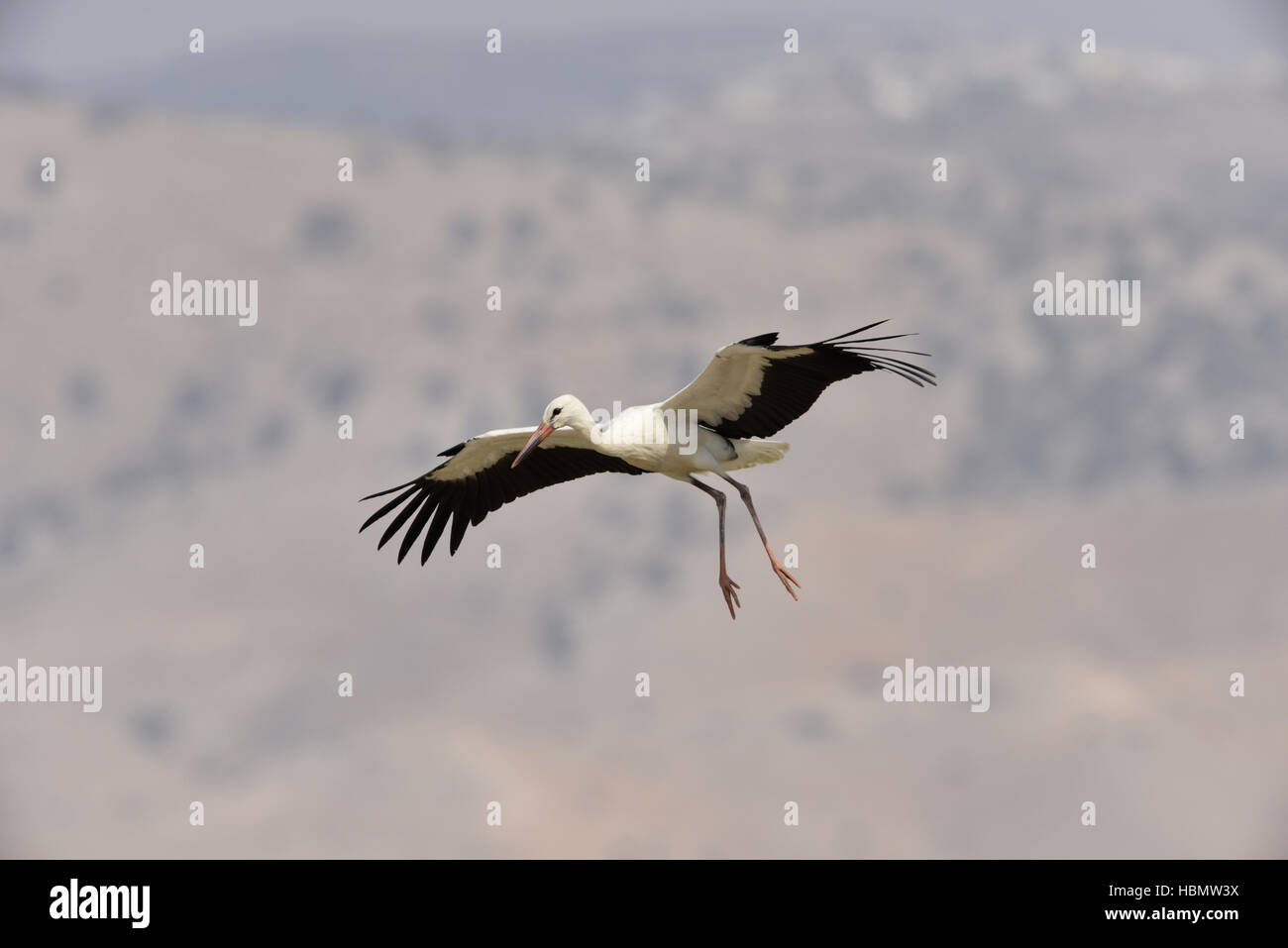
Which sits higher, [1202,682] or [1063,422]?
[1063,422]

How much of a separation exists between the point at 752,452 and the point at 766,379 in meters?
0.91

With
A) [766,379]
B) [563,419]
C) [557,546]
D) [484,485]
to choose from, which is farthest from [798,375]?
[557,546]

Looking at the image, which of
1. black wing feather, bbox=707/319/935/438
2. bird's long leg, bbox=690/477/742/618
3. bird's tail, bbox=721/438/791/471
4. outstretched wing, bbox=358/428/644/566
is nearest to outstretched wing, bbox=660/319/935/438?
black wing feather, bbox=707/319/935/438

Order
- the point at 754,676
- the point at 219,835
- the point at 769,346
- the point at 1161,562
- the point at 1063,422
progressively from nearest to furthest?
the point at 769,346
the point at 219,835
the point at 754,676
the point at 1161,562
the point at 1063,422

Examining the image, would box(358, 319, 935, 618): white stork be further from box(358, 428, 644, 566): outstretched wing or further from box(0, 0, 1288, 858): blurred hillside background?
box(0, 0, 1288, 858): blurred hillside background

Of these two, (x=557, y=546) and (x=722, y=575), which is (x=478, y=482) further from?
(x=557, y=546)

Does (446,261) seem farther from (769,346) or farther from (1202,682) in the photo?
(769,346)

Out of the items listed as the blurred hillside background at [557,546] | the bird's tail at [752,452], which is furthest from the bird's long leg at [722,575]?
the blurred hillside background at [557,546]

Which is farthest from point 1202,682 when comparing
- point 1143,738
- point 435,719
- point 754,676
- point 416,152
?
point 416,152

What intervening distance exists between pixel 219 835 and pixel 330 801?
7.73 metres

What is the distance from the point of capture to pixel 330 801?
116 meters

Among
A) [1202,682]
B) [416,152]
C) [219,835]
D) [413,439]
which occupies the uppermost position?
[416,152]

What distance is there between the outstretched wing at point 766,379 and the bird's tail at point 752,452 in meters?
0.12

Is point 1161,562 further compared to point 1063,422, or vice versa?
point 1063,422
